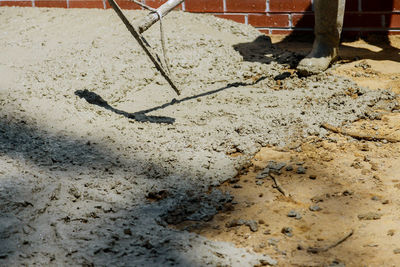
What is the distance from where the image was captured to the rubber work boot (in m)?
3.71

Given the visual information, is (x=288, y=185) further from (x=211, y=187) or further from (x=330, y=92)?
(x=330, y=92)

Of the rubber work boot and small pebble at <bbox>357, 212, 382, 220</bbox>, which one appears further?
the rubber work boot

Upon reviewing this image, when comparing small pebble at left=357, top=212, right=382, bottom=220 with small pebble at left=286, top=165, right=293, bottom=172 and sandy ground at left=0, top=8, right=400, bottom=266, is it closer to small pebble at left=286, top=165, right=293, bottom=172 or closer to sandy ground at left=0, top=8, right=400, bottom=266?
sandy ground at left=0, top=8, right=400, bottom=266

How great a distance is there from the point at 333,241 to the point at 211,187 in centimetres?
68

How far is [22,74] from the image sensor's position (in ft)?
11.5

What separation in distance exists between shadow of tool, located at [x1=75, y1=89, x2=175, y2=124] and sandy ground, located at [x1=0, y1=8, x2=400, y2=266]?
0.06 feet

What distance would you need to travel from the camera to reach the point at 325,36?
3850mm

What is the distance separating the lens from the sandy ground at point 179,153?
6.18ft

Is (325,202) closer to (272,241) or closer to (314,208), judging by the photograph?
(314,208)

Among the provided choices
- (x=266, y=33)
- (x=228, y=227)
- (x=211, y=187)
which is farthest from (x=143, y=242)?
(x=266, y=33)

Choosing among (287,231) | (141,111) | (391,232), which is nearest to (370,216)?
(391,232)

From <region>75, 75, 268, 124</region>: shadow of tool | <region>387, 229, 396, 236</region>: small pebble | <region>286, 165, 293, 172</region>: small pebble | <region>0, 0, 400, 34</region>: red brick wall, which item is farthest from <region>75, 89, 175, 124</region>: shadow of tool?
<region>0, 0, 400, 34</region>: red brick wall

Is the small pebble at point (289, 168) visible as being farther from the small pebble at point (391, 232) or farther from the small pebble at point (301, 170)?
the small pebble at point (391, 232)

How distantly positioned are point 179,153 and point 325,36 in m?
1.85
